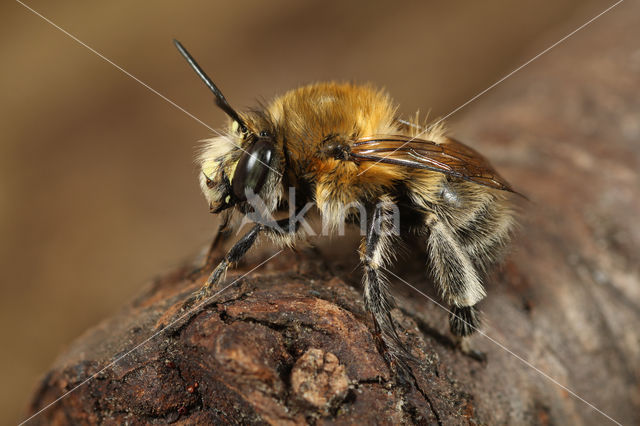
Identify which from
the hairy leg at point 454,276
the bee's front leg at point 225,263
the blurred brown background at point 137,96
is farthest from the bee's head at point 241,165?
the blurred brown background at point 137,96

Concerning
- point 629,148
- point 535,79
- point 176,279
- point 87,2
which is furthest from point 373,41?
point 176,279

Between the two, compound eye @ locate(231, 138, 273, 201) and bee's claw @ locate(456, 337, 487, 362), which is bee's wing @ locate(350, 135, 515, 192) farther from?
bee's claw @ locate(456, 337, 487, 362)

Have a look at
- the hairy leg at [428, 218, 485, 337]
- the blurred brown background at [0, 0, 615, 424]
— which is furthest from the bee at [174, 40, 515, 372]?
the blurred brown background at [0, 0, 615, 424]

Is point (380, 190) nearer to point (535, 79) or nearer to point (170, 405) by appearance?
point (170, 405)

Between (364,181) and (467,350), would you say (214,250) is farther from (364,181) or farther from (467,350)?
(467,350)

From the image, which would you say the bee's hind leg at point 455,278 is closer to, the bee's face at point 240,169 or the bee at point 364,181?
the bee at point 364,181
